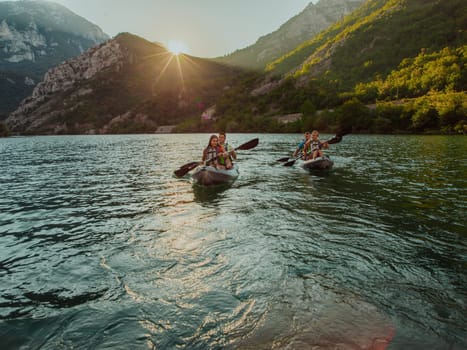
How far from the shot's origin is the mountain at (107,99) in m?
152

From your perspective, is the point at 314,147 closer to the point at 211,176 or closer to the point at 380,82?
the point at 211,176

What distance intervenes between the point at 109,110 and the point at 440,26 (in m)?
166

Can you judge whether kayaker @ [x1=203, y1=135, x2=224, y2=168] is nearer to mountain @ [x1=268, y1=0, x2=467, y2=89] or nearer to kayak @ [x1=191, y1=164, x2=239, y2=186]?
kayak @ [x1=191, y1=164, x2=239, y2=186]

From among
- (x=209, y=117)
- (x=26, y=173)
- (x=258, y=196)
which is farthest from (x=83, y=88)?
(x=258, y=196)

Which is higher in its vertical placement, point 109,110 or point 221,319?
point 109,110

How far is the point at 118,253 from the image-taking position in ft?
21.5

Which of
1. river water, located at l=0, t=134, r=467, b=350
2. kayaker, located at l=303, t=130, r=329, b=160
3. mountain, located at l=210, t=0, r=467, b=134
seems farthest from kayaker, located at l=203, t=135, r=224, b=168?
mountain, located at l=210, t=0, r=467, b=134

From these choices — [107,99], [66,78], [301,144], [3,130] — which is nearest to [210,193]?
[301,144]

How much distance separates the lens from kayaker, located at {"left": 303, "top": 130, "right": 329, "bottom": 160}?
59.1 ft

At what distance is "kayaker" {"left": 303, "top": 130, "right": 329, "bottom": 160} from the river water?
6920mm

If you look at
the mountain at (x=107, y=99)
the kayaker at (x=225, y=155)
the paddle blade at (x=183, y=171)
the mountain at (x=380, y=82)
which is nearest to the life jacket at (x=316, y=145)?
the kayaker at (x=225, y=155)

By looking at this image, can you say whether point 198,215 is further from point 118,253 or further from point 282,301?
point 282,301

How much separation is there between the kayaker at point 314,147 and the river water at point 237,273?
22.7 feet

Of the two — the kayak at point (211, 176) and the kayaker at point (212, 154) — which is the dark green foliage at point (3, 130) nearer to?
the kayaker at point (212, 154)
